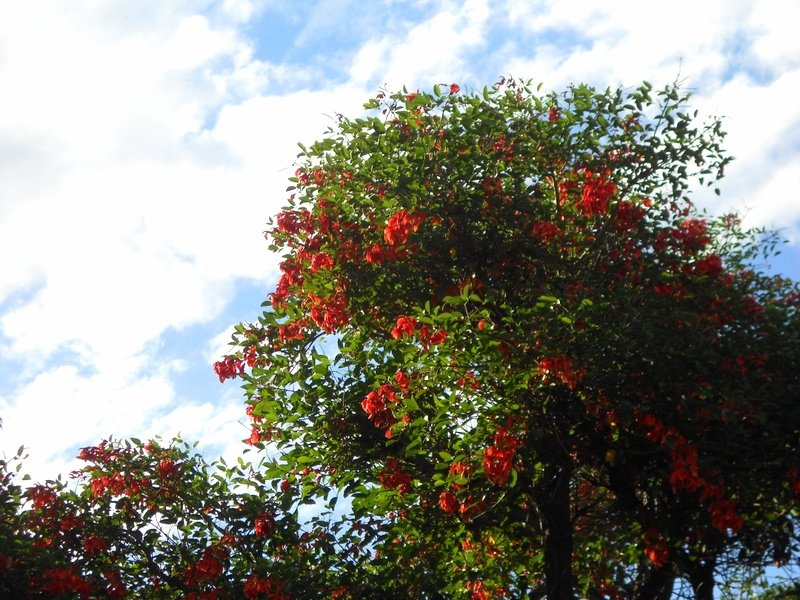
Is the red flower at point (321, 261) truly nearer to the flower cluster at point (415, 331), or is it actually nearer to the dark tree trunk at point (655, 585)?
the flower cluster at point (415, 331)

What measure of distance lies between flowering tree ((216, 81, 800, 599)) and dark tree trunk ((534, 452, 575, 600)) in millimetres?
29

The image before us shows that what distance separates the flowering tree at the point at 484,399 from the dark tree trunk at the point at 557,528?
4cm

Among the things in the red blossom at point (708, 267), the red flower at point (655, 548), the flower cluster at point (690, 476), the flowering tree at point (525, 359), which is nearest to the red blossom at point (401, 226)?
the flowering tree at point (525, 359)

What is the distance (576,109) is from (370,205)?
328 cm

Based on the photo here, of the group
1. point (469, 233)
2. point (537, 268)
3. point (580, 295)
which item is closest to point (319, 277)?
point (469, 233)

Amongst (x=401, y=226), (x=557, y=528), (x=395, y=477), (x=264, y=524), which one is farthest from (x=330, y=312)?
(x=557, y=528)

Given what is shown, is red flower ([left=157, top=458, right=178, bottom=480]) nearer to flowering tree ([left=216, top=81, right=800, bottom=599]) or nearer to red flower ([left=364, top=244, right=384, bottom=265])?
flowering tree ([left=216, top=81, right=800, bottom=599])

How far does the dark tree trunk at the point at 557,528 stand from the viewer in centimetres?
1267

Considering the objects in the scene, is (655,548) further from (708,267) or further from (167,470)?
(167,470)

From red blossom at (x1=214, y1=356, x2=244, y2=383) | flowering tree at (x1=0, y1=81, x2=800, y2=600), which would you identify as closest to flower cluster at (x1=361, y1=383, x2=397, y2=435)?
flowering tree at (x1=0, y1=81, x2=800, y2=600)

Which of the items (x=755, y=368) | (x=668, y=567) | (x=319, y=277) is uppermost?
(x=319, y=277)

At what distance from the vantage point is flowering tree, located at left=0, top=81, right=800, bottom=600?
11.4 m

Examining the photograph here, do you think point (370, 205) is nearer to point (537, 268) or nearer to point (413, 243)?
point (413, 243)

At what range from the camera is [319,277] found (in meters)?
13.7
